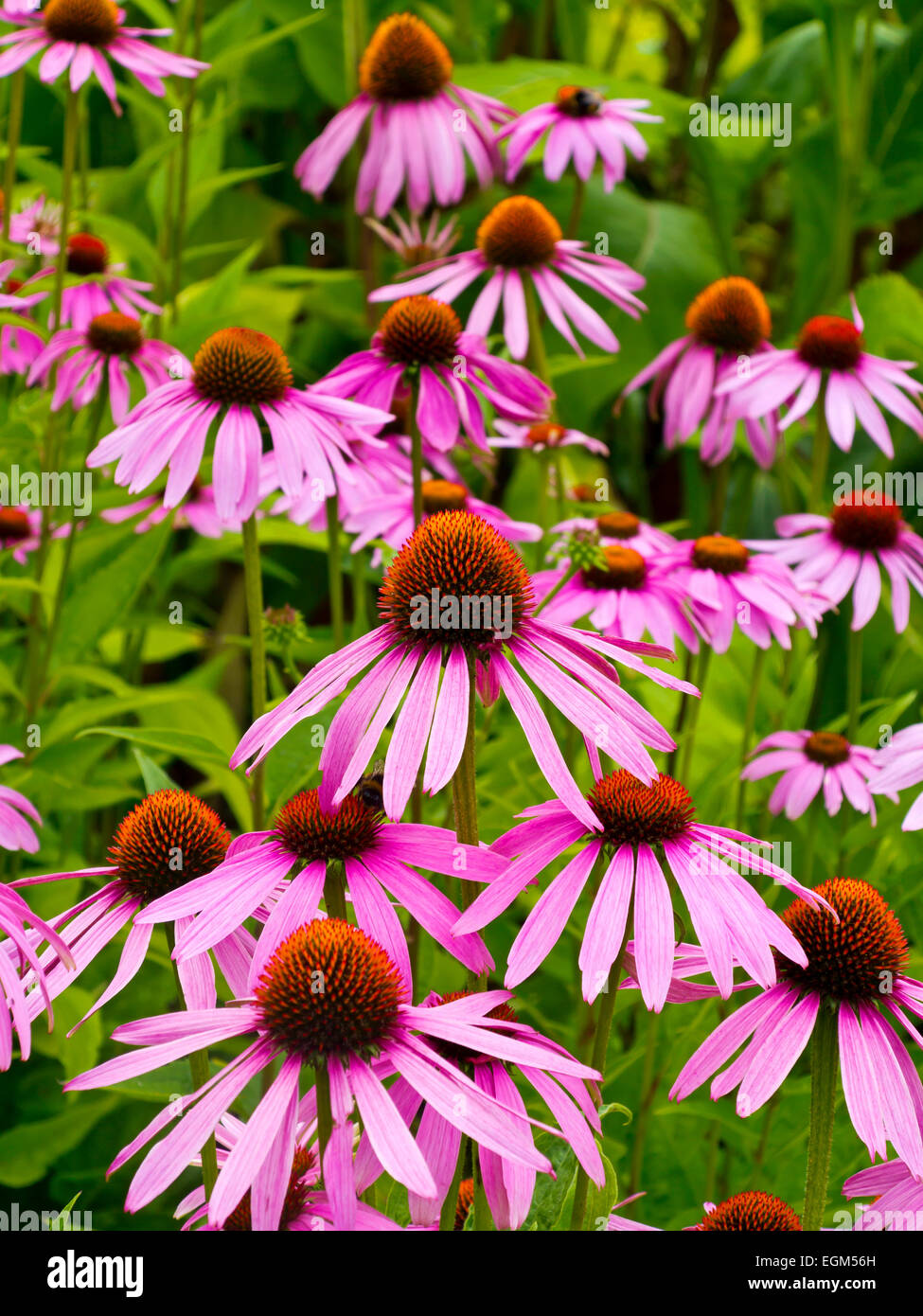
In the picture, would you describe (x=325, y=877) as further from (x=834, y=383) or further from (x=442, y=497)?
(x=834, y=383)

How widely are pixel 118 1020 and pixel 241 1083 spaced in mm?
929

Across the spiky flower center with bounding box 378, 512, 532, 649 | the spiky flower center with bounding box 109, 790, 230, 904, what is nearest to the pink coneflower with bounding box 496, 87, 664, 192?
the spiky flower center with bounding box 378, 512, 532, 649

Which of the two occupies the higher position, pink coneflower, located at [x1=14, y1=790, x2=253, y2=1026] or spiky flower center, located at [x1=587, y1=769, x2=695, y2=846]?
spiky flower center, located at [x1=587, y1=769, x2=695, y2=846]

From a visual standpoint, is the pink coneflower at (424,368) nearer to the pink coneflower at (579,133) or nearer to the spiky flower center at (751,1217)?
the pink coneflower at (579,133)

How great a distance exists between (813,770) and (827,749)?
0.08 feet

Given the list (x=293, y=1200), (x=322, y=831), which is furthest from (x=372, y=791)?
(x=293, y=1200)

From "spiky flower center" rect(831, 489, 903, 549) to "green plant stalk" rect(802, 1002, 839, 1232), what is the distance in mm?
742

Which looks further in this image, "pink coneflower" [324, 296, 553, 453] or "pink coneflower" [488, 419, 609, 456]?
"pink coneflower" [488, 419, 609, 456]

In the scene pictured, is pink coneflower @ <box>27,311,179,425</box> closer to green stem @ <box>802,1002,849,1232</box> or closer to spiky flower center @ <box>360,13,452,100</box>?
spiky flower center @ <box>360,13,452,100</box>

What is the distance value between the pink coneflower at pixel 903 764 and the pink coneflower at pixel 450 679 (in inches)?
9.6

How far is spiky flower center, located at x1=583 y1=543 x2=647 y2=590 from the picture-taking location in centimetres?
109

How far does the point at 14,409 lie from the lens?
3.93 feet

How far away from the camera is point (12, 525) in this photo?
1384 millimetres
